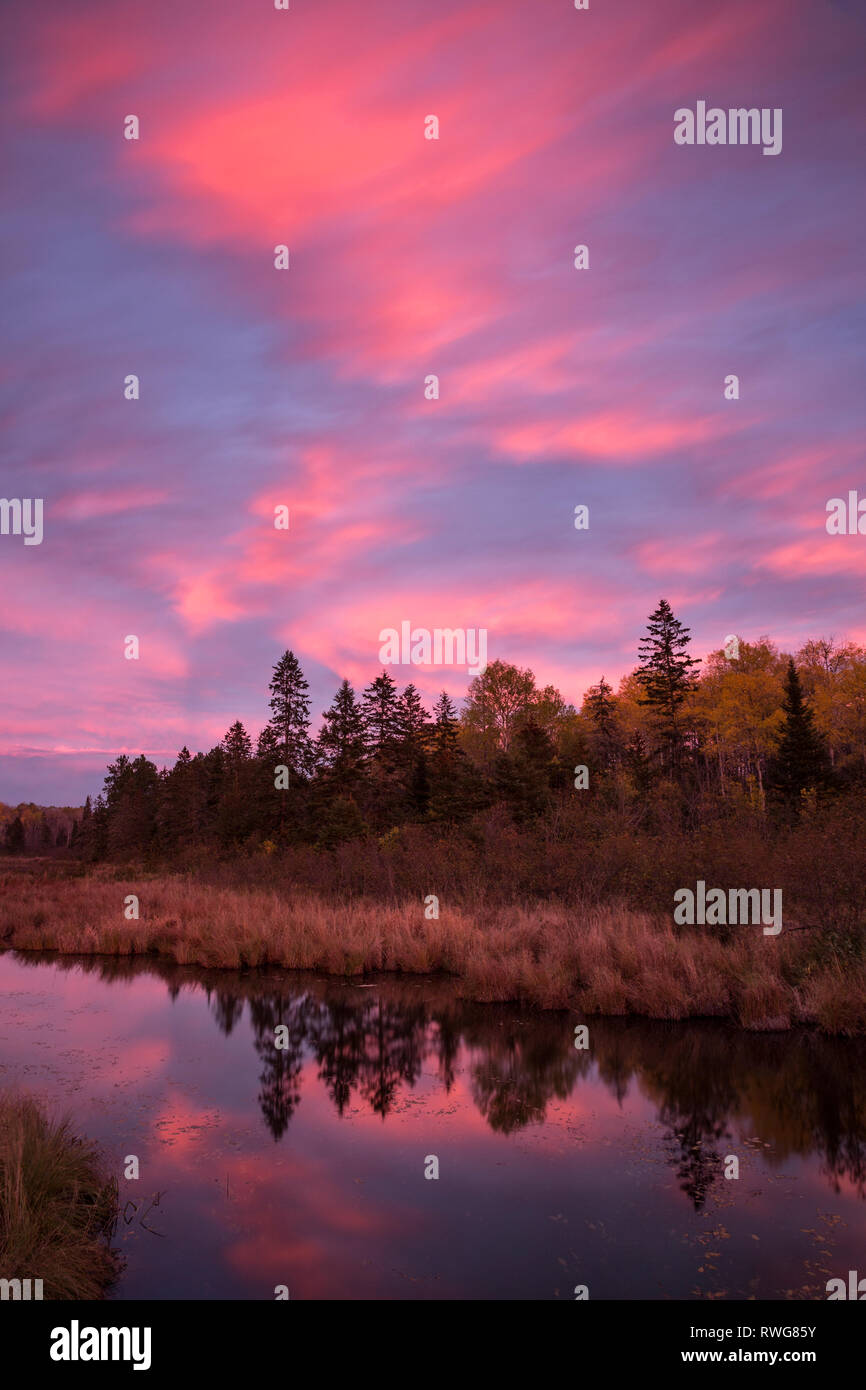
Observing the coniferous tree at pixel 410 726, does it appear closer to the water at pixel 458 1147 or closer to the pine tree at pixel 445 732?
the pine tree at pixel 445 732

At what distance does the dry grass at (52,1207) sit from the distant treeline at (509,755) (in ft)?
80.1

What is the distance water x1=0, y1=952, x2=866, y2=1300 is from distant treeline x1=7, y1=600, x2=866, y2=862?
1804cm

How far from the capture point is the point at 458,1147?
966 cm

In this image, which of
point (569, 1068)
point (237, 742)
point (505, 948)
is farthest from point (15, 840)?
point (569, 1068)

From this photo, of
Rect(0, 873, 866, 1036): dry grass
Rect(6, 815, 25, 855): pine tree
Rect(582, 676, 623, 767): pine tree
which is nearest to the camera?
Rect(0, 873, 866, 1036): dry grass

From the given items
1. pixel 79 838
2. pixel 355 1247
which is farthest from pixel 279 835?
pixel 79 838

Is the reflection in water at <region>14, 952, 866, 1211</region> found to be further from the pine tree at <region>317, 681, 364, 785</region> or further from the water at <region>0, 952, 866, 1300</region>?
the pine tree at <region>317, 681, 364, 785</region>

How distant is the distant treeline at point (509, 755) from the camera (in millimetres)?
45250

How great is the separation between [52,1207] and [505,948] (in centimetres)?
1234

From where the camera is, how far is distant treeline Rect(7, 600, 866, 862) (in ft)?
148

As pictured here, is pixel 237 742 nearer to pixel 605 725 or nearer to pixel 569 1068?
pixel 605 725

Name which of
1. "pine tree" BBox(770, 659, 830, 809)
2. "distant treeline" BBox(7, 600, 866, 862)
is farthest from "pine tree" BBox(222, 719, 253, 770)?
"pine tree" BBox(770, 659, 830, 809)
